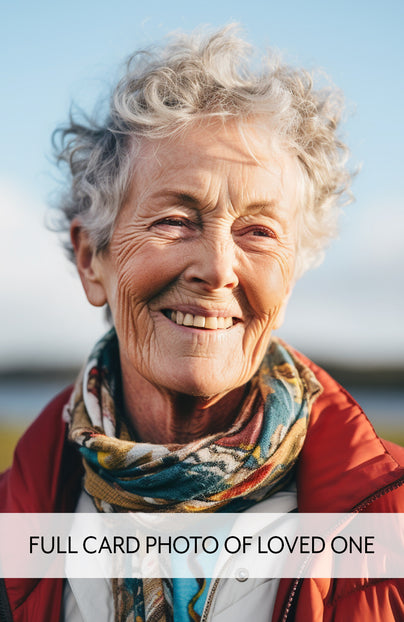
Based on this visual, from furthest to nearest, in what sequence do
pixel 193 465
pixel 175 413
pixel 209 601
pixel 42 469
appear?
pixel 42 469, pixel 175 413, pixel 193 465, pixel 209 601

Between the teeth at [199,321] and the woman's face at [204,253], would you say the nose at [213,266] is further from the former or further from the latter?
the teeth at [199,321]

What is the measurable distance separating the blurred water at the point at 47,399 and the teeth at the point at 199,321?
10034 millimetres

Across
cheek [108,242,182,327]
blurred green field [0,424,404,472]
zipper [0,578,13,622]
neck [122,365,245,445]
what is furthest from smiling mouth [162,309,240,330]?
blurred green field [0,424,404,472]

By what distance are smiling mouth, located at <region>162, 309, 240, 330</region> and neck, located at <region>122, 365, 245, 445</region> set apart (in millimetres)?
368

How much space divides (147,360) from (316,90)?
1.55 meters

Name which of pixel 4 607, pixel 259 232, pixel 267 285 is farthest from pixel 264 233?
pixel 4 607

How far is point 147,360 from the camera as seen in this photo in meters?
2.55

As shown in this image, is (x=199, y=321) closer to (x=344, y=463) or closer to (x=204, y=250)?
(x=204, y=250)

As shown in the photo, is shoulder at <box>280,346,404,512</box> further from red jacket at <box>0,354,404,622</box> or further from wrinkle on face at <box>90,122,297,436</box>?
wrinkle on face at <box>90,122,297,436</box>

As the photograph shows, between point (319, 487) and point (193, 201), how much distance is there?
50.9 inches

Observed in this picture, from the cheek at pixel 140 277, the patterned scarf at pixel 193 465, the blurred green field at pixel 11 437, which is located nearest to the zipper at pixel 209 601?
the patterned scarf at pixel 193 465

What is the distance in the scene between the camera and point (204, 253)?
2402 mm

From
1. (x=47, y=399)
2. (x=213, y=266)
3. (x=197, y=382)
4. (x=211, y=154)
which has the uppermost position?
(x=211, y=154)

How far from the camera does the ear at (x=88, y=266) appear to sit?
2.86m
